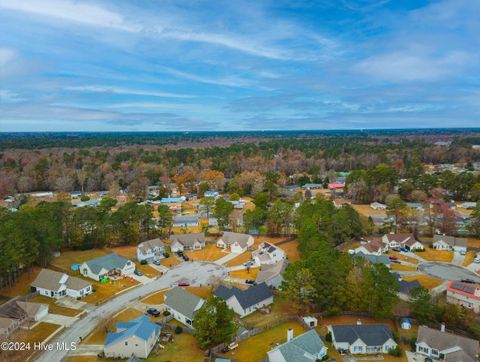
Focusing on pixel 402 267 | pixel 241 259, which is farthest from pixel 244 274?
pixel 402 267

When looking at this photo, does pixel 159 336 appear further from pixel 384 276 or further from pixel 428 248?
pixel 428 248

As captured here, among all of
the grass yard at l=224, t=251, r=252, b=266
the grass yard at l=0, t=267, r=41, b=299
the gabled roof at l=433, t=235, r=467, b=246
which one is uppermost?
the gabled roof at l=433, t=235, r=467, b=246

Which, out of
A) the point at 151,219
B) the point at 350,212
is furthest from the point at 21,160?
the point at 350,212

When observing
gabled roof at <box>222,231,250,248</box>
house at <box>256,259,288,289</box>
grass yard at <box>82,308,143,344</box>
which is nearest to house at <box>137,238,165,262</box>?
gabled roof at <box>222,231,250,248</box>

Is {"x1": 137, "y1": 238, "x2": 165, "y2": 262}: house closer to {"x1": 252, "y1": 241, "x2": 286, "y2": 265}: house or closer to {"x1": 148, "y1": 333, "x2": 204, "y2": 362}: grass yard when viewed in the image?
{"x1": 252, "y1": 241, "x2": 286, "y2": 265}: house

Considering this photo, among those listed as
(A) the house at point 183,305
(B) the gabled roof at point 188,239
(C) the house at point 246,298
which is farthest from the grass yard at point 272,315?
(B) the gabled roof at point 188,239

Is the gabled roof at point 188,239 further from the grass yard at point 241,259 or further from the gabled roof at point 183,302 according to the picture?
the gabled roof at point 183,302
